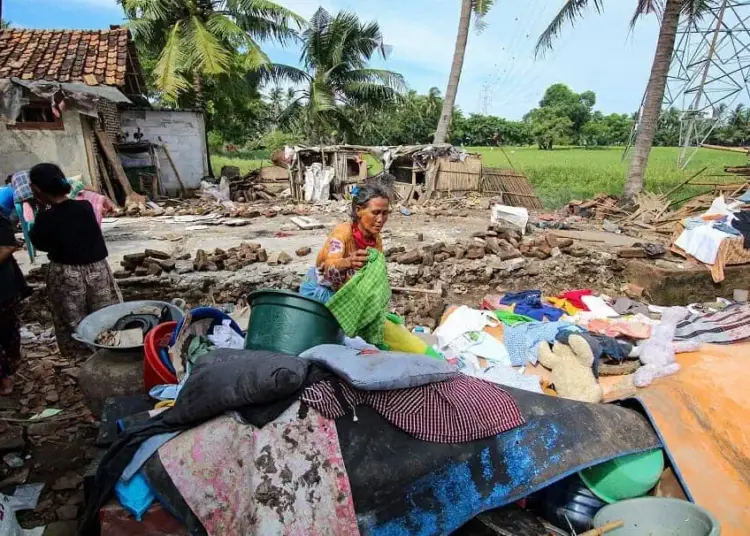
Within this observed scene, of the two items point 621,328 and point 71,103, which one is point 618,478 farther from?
point 71,103

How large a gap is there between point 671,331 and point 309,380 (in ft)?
11.9

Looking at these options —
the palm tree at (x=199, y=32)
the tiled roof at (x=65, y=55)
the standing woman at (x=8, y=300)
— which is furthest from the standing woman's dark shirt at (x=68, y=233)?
the palm tree at (x=199, y=32)

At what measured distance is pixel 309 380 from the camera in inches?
79.4

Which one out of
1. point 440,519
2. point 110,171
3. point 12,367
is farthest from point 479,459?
point 110,171

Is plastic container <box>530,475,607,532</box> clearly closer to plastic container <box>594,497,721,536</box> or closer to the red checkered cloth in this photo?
plastic container <box>594,497,721,536</box>

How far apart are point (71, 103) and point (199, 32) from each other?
5.02m

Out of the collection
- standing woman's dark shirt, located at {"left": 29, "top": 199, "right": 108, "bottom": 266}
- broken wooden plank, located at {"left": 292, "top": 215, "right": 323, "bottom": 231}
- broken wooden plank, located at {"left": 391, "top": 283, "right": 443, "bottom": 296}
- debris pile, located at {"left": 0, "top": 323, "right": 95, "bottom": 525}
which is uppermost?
standing woman's dark shirt, located at {"left": 29, "top": 199, "right": 108, "bottom": 266}

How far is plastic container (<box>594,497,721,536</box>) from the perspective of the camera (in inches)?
79.1

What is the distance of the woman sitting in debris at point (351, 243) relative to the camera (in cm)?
281

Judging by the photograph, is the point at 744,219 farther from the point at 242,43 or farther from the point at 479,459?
the point at 242,43

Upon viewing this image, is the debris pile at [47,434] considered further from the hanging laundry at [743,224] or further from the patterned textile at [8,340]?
the hanging laundry at [743,224]

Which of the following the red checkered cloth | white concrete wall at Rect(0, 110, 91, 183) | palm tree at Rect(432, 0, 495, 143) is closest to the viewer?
the red checkered cloth

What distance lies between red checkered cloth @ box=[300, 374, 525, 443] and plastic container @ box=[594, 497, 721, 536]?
1.88 feet

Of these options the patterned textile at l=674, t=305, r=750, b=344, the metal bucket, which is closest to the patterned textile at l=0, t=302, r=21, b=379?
the metal bucket
